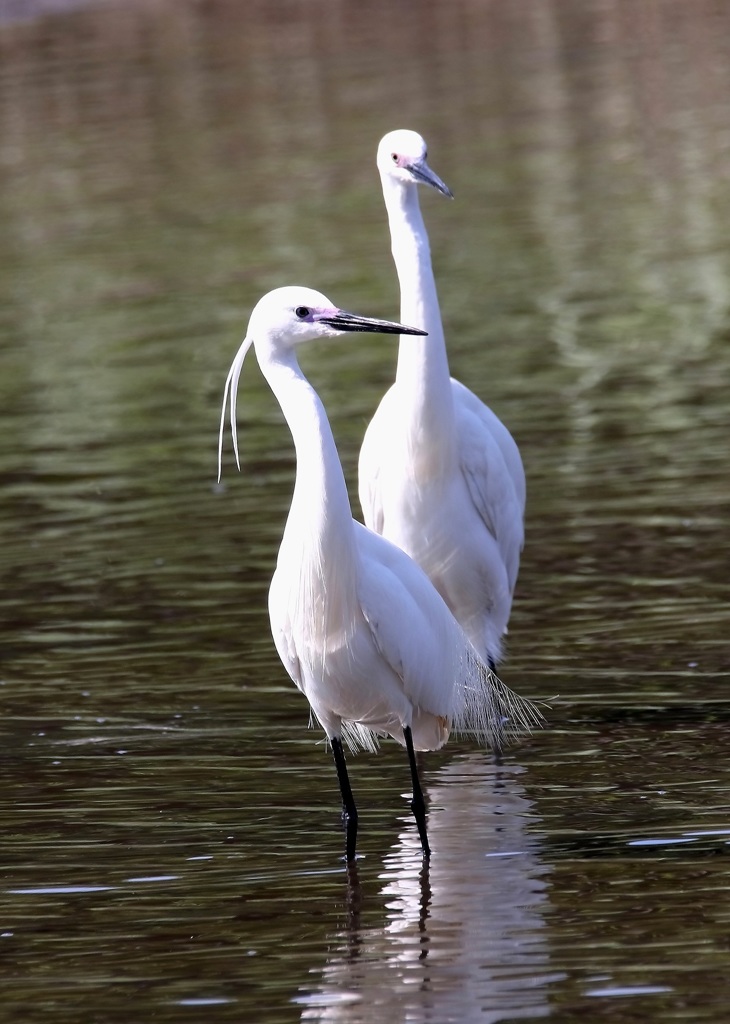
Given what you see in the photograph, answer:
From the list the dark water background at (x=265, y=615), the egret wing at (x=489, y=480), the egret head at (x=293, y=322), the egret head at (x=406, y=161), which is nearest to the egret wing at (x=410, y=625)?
the dark water background at (x=265, y=615)

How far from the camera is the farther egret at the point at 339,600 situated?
5043 millimetres

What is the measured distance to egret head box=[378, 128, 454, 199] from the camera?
6.28 meters

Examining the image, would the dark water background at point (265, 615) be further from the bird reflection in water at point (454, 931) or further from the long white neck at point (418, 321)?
the long white neck at point (418, 321)

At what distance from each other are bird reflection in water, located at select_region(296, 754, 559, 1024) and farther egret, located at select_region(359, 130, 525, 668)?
0.88 meters

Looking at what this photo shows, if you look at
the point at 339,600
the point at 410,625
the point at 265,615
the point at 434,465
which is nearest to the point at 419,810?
the point at 410,625

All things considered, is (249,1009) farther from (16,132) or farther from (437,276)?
(16,132)

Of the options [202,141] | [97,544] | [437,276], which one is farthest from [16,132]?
[97,544]

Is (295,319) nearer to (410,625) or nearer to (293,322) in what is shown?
(293,322)

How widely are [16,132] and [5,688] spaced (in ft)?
57.5

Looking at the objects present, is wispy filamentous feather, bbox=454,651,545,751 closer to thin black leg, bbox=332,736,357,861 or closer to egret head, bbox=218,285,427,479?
thin black leg, bbox=332,736,357,861

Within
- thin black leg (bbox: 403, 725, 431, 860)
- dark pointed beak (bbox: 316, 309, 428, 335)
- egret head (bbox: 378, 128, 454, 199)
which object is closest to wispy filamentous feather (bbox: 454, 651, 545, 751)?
thin black leg (bbox: 403, 725, 431, 860)

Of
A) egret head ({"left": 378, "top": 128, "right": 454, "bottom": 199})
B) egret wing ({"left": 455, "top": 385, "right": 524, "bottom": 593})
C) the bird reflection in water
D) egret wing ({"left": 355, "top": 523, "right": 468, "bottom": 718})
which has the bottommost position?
the bird reflection in water

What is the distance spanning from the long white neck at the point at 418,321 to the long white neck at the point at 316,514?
118 centimetres

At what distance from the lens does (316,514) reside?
5.10 m
